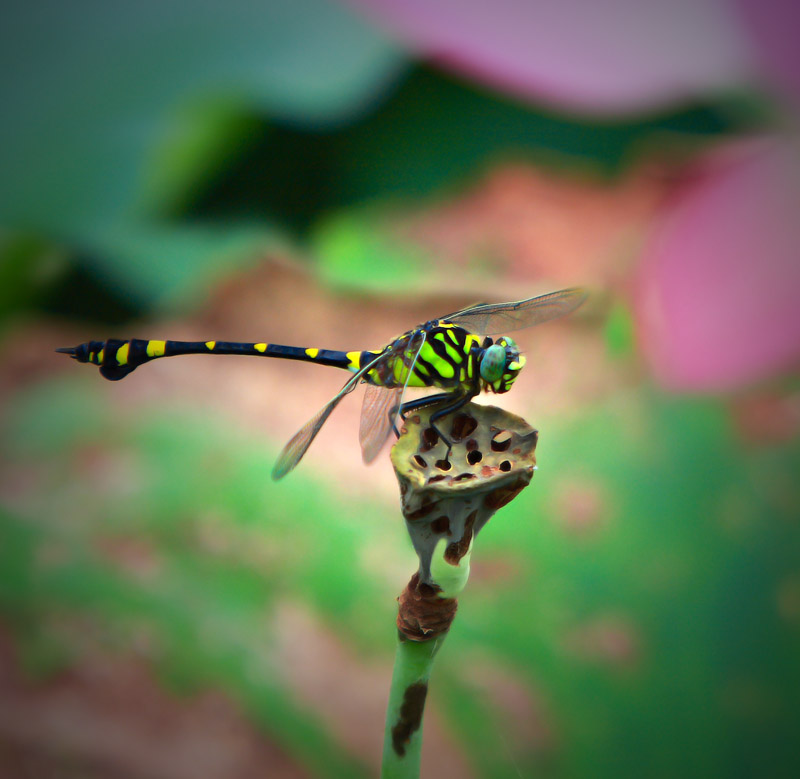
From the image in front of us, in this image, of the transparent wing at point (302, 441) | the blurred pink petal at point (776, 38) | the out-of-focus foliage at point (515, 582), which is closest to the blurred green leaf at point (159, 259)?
the out-of-focus foliage at point (515, 582)

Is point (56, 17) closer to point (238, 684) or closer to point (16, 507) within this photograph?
point (16, 507)

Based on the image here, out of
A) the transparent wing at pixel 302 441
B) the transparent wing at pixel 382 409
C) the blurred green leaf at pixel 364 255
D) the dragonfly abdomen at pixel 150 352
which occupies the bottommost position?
the transparent wing at pixel 302 441

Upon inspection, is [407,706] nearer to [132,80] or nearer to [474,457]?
[474,457]

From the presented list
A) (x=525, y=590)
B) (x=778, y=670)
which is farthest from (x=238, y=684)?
(x=778, y=670)

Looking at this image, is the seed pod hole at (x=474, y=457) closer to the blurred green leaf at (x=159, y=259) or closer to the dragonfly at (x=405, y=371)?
the dragonfly at (x=405, y=371)

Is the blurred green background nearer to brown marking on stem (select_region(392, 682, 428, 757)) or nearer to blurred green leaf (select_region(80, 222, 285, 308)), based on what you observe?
blurred green leaf (select_region(80, 222, 285, 308))

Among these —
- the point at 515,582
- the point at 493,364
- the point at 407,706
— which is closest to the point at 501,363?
the point at 493,364
